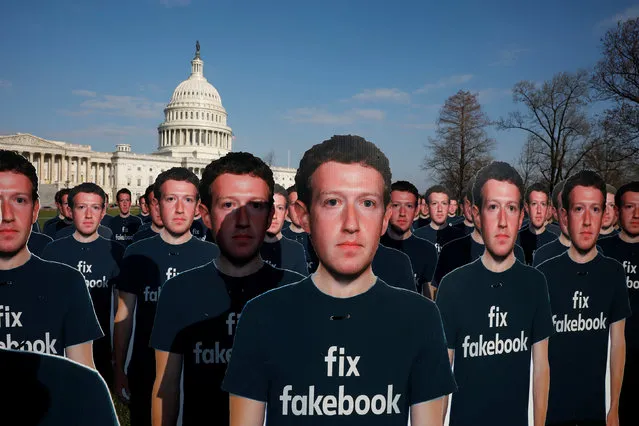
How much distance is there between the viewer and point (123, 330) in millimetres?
4086

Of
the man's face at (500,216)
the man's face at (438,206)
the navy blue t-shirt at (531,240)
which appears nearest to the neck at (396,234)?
the man's face at (438,206)

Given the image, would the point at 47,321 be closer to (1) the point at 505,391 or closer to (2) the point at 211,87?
(1) the point at 505,391

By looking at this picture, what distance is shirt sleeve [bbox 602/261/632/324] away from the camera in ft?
11.9

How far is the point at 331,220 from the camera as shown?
1869 mm

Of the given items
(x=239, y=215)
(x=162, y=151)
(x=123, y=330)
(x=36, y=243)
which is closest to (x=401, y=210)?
(x=123, y=330)

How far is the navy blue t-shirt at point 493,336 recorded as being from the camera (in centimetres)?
280

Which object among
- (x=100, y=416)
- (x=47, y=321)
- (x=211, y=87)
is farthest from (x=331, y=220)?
(x=211, y=87)

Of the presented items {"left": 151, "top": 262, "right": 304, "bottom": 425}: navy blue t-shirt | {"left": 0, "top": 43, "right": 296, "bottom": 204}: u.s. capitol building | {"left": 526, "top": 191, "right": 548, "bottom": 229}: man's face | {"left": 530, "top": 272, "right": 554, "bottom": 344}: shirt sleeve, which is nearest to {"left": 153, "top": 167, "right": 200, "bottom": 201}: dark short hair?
{"left": 151, "top": 262, "right": 304, "bottom": 425}: navy blue t-shirt

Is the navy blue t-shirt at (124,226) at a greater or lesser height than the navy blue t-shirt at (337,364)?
greater

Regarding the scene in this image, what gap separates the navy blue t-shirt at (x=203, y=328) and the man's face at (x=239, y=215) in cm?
18

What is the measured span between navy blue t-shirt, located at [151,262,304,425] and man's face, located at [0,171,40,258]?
889mm

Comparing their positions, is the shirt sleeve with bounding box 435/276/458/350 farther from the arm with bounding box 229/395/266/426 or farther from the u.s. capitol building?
the u.s. capitol building

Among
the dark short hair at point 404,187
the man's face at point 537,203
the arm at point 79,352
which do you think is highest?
the dark short hair at point 404,187

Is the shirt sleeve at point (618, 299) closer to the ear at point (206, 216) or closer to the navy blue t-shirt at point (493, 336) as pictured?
the navy blue t-shirt at point (493, 336)
